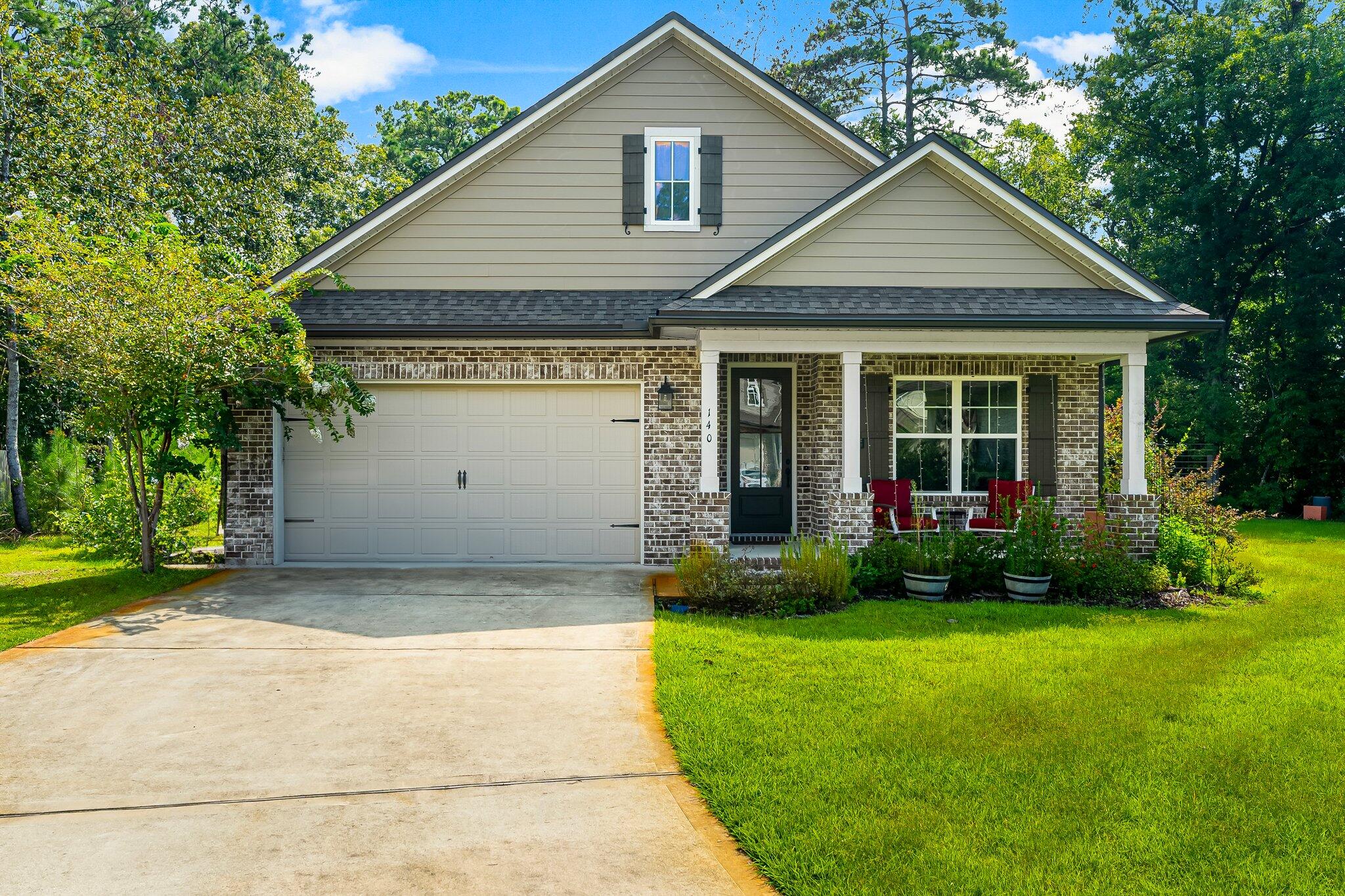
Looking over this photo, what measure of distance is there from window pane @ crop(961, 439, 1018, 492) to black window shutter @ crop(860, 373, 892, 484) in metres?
1.04

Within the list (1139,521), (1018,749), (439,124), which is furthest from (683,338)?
(439,124)

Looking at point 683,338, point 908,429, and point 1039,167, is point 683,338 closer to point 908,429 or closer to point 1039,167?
point 908,429

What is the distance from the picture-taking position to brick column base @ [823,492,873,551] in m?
9.53

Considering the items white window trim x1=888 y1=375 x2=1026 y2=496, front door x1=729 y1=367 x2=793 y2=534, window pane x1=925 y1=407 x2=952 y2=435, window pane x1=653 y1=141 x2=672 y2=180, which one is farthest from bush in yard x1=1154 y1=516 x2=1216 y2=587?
window pane x1=653 y1=141 x2=672 y2=180

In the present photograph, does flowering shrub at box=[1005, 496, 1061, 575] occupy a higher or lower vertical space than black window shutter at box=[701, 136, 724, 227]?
lower

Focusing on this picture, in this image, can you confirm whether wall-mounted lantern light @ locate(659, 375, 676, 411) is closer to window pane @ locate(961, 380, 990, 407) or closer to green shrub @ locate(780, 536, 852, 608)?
green shrub @ locate(780, 536, 852, 608)

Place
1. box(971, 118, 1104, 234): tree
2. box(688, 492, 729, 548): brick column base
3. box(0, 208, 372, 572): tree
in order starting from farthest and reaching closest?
box(971, 118, 1104, 234): tree → box(688, 492, 729, 548): brick column base → box(0, 208, 372, 572): tree

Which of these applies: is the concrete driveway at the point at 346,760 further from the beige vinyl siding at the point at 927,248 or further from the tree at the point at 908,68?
the tree at the point at 908,68

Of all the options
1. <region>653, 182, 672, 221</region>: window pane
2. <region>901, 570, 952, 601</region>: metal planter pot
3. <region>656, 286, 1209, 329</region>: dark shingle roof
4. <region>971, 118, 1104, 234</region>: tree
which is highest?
<region>971, 118, 1104, 234</region>: tree

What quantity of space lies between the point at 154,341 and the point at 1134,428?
34.9 feet

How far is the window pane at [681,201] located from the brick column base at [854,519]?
15.1ft

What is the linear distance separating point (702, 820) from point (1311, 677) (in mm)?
4960

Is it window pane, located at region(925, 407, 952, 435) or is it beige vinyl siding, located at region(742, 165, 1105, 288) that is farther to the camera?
window pane, located at region(925, 407, 952, 435)

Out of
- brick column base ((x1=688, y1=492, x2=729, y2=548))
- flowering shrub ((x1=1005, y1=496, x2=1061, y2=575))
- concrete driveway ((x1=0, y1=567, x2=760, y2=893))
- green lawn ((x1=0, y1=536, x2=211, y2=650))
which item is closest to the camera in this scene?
concrete driveway ((x1=0, y1=567, x2=760, y2=893))
